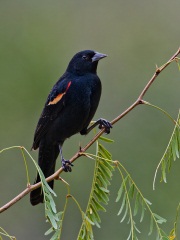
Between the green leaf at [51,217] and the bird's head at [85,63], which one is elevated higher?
the bird's head at [85,63]

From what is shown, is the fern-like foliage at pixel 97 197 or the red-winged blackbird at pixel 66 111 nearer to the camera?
the fern-like foliage at pixel 97 197

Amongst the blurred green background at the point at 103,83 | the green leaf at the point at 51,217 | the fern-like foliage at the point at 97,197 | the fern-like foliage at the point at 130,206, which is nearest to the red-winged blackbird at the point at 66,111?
the fern-like foliage at the point at 97,197

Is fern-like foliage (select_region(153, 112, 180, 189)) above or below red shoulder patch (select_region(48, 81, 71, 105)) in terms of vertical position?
below

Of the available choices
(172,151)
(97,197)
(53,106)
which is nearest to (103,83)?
(53,106)

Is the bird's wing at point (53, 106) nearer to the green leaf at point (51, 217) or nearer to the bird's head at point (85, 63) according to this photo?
the bird's head at point (85, 63)

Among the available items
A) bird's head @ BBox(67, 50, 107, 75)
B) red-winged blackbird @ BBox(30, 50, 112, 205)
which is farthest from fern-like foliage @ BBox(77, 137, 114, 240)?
bird's head @ BBox(67, 50, 107, 75)

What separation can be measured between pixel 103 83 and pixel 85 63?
4130 mm

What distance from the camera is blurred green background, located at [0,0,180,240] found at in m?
7.51

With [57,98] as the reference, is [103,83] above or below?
below

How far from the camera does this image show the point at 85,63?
4617mm

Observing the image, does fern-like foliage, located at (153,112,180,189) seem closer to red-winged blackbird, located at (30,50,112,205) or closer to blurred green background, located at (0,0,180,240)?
red-winged blackbird, located at (30,50,112,205)

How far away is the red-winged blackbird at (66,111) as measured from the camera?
14.2 feet

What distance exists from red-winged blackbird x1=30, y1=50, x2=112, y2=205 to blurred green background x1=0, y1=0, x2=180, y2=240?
180 centimetres

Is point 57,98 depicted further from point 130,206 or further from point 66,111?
point 130,206
